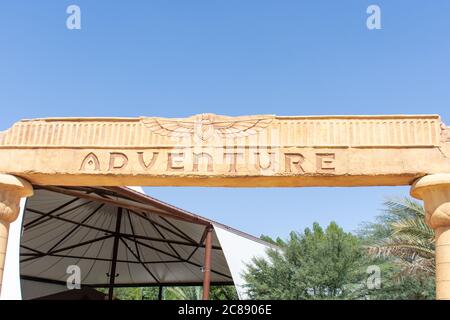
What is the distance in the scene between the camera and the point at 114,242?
2127 cm

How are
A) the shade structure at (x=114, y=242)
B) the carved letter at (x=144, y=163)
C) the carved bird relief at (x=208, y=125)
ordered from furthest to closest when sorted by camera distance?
the shade structure at (x=114, y=242)
the carved bird relief at (x=208, y=125)
the carved letter at (x=144, y=163)

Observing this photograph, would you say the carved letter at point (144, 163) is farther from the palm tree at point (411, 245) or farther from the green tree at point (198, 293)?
the green tree at point (198, 293)

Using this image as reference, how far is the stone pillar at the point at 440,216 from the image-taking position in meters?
7.67

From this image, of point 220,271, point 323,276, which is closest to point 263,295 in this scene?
point 323,276

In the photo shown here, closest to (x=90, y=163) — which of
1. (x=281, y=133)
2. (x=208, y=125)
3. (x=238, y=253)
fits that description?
(x=208, y=125)

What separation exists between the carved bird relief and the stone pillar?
296cm

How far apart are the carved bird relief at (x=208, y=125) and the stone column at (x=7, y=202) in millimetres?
2581

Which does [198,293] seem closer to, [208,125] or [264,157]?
[208,125]

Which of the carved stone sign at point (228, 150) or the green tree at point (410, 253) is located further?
the green tree at point (410, 253)

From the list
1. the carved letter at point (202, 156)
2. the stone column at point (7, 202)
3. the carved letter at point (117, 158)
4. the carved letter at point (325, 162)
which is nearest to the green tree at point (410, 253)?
the carved letter at point (325, 162)

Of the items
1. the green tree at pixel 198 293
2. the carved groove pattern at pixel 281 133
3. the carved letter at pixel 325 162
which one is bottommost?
the green tree at pixel 198 293

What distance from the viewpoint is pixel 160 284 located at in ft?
84.8

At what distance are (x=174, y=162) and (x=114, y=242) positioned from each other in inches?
546

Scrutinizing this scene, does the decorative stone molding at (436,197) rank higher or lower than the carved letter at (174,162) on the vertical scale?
lower
